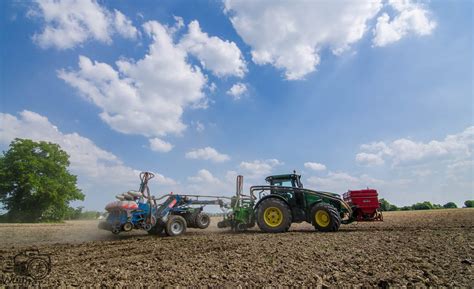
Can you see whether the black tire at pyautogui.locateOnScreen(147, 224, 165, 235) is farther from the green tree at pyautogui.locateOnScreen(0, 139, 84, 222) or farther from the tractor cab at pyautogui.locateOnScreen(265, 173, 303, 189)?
the green tree at pyautogui.locateOnScreen(0, 139, 84, 222)

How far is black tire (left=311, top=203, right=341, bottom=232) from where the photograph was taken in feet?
34.5

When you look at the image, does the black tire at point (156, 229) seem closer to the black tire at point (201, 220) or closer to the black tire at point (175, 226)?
the black tire at point (175, 226)

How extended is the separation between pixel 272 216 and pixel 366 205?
3898 millimetres

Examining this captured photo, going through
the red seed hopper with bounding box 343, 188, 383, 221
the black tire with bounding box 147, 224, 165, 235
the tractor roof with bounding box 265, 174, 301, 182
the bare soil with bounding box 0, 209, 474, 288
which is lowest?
the bare soil with bounding box 0, 209, 474, 288

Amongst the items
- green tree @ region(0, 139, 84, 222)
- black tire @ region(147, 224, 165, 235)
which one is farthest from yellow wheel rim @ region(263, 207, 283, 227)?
green tree @ region(0, 139, 84, 222)

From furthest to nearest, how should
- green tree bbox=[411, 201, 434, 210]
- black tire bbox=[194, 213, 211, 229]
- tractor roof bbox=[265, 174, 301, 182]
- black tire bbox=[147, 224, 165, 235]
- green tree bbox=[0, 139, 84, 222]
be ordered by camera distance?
green tree bbox=[411, 201, 434, 210]
green tree bbox=[0, 139, 84, 222]
black tire bbox=[194, 213, 211, 229]
tractor roof bbox=[265, 174, 301, 182]
black tire bbox=[147, 224, 165, 235]

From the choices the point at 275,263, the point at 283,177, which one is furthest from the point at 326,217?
the point at 275,263

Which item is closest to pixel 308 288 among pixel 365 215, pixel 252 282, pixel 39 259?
pixel 252 282

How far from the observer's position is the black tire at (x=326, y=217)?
1051 cm

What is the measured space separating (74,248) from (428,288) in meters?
8.68

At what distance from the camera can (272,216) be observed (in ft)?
38.0

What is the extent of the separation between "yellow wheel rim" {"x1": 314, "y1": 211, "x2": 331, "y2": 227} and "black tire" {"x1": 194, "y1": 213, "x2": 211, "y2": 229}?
5.31 m

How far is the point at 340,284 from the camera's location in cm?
427

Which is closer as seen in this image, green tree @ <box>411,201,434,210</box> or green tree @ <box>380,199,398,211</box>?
green tree @ <box>380,199,398,211</box>
